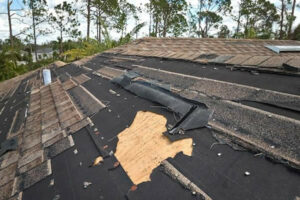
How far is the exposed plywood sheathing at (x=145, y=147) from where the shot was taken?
1157 millimetres

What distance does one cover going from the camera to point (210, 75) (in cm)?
236

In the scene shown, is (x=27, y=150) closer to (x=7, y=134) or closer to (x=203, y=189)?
(x=7, y=134)

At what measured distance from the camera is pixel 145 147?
1.34 meters

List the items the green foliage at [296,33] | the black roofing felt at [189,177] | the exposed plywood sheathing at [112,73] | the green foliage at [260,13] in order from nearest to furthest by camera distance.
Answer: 1. the black roofing felt at [189,177]
2. the exposed plywood sheathing at [112,73]
3. the green foliage at [296,33]
4. the green foliage at [260,13]

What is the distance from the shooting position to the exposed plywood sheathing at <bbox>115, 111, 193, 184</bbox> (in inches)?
45.5

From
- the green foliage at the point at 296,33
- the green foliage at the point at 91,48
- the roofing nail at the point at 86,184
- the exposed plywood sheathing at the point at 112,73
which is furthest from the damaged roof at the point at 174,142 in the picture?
the green foliage at the point at 296,33

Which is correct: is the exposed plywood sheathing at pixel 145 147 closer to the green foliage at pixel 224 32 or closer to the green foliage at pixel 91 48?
the green foliage at pixel 91 48

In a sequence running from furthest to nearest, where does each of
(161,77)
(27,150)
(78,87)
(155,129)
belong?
(78,87) < (161,77) < (27,150) < (155,129)

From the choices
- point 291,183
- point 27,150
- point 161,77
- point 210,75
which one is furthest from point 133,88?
point 291,183

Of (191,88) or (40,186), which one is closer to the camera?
(40,186)

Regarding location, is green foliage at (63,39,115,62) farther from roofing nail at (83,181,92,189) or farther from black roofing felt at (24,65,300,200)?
roofing nail at (83,181,92,189)

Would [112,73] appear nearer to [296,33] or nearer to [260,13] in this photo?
[296,33]

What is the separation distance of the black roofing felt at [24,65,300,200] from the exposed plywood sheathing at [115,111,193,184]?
5 centimetres

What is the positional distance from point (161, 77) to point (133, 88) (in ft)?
1.61
